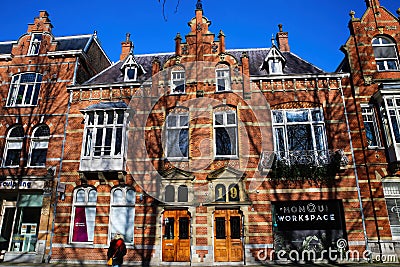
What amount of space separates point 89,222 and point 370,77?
16429 mm

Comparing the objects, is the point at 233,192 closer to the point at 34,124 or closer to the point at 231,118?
the point at 231,118

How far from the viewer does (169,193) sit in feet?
47.3

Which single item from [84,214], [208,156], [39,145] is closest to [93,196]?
[84,214]

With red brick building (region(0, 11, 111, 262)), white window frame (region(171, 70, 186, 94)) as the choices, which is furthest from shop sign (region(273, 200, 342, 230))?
red brick building (region(0, 11, 111, 262))

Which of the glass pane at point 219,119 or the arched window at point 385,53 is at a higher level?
the arched window at point 385,53

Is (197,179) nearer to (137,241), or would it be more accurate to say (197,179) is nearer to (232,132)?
(232,132)

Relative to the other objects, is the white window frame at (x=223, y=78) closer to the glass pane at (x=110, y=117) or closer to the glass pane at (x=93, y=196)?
the glass pane at (x=110, y=117)

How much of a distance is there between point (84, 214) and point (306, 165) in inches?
447

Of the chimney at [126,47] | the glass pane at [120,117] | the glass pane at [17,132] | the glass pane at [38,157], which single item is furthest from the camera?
the chimney at [126,47]

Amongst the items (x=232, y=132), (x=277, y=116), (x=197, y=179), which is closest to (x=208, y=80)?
(x=232, y=132)

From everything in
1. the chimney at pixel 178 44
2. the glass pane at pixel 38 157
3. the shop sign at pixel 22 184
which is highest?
the chimney at pixel 178 44

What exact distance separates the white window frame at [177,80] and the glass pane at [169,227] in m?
6.89

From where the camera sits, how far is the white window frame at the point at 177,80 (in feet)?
53.4

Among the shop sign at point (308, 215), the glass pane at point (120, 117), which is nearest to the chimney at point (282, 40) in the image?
the shop sign at point (308, 215)
